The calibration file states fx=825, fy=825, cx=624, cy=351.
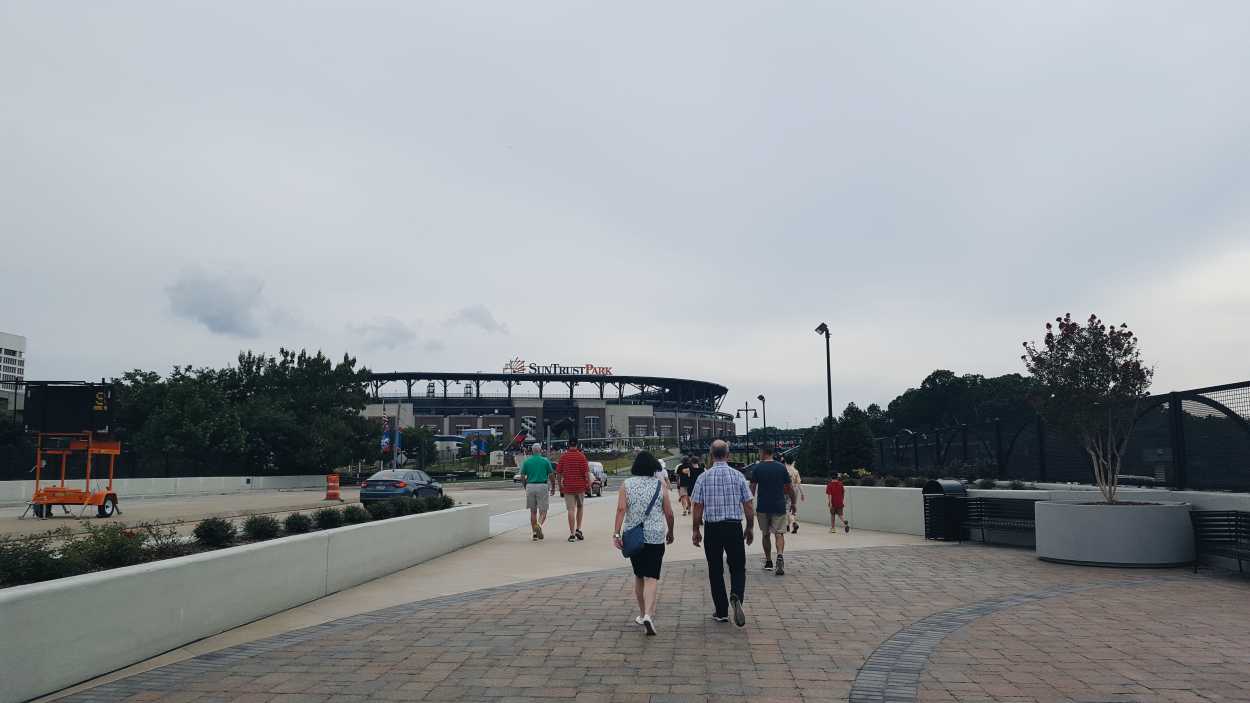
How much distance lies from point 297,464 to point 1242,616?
5415cm

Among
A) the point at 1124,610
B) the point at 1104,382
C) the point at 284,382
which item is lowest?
the point at 1124,610

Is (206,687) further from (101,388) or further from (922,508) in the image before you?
(101,388)

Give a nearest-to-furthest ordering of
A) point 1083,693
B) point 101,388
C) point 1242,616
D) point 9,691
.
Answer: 1. point 9,691
2. point 1083,693
3. point 1242,616
4. point 101,388

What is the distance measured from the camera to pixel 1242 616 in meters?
7.67

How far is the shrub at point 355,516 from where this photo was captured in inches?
426

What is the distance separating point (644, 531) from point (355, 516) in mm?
5450

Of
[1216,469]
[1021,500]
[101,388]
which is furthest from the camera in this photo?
[101,388]

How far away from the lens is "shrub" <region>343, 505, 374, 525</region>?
426 inches

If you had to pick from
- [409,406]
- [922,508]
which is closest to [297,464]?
[922,508]

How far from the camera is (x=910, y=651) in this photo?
20.9 ft

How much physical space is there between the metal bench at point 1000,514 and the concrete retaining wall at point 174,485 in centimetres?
2986

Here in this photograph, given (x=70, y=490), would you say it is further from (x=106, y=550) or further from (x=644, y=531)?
(x=644, y=531)

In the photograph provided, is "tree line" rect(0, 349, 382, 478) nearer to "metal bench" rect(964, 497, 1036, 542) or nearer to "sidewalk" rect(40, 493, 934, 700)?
"sidewalk" rect(40, 493, 934, 700)

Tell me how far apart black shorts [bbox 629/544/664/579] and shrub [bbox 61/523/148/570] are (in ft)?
Result: 13.5
